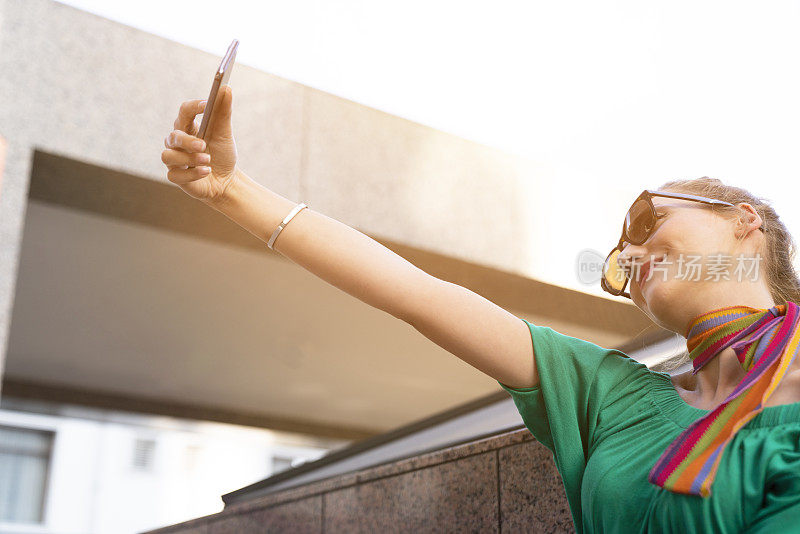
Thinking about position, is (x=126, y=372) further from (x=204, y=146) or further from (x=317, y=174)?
(x=204, y=146)

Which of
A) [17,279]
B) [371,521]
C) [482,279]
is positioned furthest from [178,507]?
[371,521]

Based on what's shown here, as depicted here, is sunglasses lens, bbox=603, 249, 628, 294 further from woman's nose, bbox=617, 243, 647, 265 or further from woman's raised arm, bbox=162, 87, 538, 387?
woman's raised arm, bbox=162, 87, 538, 387

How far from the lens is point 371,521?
360 cm

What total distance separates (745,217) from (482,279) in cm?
572

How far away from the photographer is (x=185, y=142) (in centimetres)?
181

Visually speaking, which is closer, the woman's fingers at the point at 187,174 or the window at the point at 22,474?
the woman's fingers at the point at 187,174

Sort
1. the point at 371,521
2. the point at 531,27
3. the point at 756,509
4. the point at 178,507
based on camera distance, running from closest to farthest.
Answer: the point at 756,509
the point at 371,521
the point at 531,27
the point at 178,507

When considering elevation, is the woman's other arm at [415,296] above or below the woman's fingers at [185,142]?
below

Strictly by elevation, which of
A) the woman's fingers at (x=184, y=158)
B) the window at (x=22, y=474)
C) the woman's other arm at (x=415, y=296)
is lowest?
the woman's other arm at (x=415, y=296)

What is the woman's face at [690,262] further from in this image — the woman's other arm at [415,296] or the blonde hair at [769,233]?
the woman's other arm at [415,296]

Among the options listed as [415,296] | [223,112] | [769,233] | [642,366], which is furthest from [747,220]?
[223,112]

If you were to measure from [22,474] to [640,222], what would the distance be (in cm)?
1485

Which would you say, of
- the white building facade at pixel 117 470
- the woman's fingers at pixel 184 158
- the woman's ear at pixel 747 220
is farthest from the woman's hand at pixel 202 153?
the white building facade at pixel 117 470

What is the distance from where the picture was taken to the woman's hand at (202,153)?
5.98 feet
